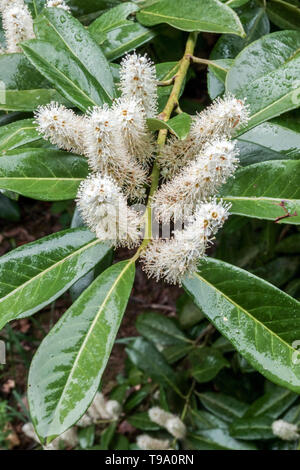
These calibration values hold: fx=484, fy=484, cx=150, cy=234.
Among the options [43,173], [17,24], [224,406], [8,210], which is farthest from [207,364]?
[8,210]

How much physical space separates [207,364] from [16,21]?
4.08 ft

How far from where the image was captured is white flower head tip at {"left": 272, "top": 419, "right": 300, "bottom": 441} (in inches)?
55.8

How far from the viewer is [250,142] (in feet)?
2.85

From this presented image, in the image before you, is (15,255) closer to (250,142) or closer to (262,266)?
(250,142)

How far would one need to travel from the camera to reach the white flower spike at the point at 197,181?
731 millimetres

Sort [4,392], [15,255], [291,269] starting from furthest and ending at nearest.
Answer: [4,392] < [291,269] < [15,255]

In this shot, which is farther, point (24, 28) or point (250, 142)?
point (24, 28)

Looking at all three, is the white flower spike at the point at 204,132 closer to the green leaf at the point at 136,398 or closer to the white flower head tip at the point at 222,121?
the white flower head tip at the point at 222,121

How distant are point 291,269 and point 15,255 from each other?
116cm

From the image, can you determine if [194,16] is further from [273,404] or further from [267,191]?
[273,404]

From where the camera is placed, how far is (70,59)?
0.93 meters

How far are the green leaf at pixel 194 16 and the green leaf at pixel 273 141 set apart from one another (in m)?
0.19

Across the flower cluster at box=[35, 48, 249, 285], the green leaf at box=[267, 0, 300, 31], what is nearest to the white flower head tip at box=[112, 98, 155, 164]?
the flower cluster at box=[35, 48, 249, 285]

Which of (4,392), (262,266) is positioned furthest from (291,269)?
(4,392)
